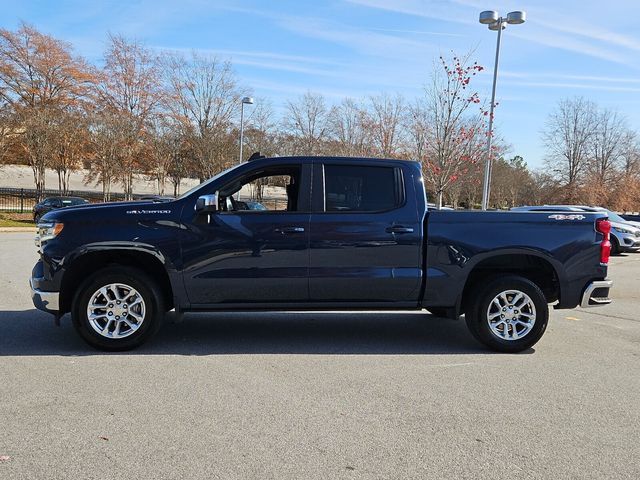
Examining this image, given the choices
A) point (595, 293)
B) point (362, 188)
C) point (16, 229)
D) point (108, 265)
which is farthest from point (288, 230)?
point (16, 229)

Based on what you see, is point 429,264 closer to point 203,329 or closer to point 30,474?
point 203,329

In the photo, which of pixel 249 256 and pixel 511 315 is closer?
pixel 249 256

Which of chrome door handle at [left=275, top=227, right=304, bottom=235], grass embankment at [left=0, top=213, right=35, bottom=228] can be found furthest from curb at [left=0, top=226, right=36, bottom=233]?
chrome door handle at [left=275, top=227, right=304, bottom=235]

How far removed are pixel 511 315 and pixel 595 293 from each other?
925 mm

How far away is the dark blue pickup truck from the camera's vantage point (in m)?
5.52

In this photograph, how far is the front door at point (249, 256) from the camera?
556cm

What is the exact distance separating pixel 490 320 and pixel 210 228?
306 centimetres

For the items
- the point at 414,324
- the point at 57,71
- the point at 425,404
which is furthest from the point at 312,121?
the point at 425,404

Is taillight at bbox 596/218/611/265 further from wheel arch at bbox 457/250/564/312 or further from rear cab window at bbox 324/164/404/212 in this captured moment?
rear cab window at bbox 324/164/404/212

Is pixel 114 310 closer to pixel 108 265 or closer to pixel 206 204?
pixel 108 265

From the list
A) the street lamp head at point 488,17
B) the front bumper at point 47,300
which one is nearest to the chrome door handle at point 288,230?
the front bumper at point 47,300

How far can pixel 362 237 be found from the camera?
568 cm

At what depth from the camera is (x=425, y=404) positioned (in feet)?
14.2

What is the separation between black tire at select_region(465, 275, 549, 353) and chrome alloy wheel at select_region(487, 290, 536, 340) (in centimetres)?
1
